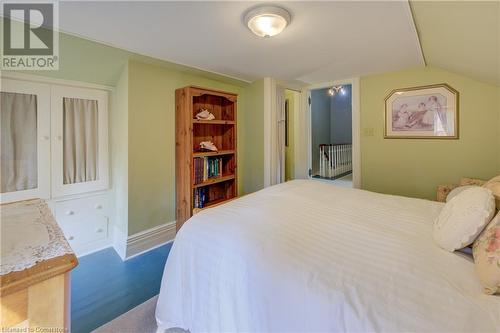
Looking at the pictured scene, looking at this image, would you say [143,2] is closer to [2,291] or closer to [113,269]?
[2,291]

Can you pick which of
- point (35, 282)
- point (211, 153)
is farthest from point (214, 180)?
point (35, 282)

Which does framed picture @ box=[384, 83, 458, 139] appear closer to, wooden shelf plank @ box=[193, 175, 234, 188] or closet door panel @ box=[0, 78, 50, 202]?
wooden shelf plank @ box=[193, 175, 234, 188]

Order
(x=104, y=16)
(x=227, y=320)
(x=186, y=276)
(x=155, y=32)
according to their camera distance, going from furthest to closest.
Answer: (x=155, y=32)
(x=104, y=16)
(x=186, y=276)
(x=227, y=320)

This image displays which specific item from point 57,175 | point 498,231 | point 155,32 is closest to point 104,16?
point 155,32

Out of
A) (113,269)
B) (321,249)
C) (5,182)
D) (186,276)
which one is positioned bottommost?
(113,269)

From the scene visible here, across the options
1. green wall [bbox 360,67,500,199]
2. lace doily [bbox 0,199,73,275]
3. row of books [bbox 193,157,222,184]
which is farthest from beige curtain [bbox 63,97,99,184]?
green wall [bbox 360,67,500,199]

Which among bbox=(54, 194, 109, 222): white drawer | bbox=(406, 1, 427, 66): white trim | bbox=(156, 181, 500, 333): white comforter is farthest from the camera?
bbox=(54, 194, 109, 222): white drawer

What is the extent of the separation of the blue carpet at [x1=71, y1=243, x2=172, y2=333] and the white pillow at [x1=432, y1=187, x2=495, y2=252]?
200cm

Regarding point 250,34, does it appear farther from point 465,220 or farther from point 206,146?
point 465,220

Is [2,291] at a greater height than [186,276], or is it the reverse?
[2,291]

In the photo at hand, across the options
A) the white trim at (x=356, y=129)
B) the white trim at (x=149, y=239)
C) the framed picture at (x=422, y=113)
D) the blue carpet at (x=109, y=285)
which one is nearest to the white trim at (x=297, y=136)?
the white trim at (x=356, y=129)

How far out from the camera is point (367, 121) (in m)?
3.13

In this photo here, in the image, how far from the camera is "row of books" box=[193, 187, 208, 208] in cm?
290

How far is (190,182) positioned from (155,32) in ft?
5.01
